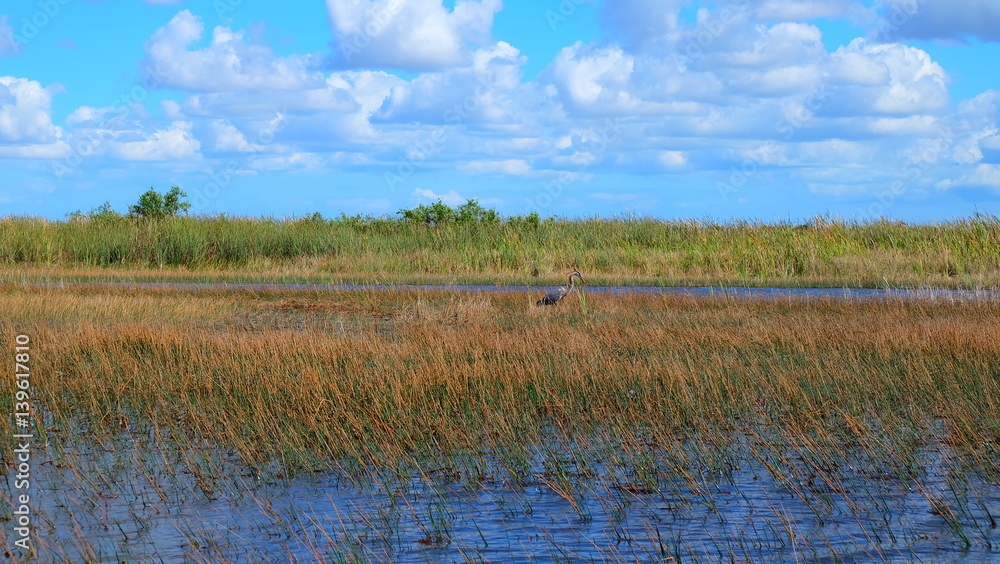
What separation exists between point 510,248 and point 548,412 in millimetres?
20447

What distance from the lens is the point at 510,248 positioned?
28703 millimetres

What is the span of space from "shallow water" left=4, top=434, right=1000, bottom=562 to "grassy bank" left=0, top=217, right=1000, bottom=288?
16236 mm

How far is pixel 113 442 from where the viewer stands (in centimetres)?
753

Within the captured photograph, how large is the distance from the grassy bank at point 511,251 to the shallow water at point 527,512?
16236 millimetres

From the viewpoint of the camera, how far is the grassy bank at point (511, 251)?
78.8 feet

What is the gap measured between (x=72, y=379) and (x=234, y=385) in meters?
1.97

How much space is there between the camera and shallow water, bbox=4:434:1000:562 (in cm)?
510

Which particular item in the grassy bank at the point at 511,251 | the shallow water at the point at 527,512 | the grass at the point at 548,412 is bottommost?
the shallow water at the point at 527,512

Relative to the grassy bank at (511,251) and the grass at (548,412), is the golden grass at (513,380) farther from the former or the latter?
the grassy bank at (511,251)
